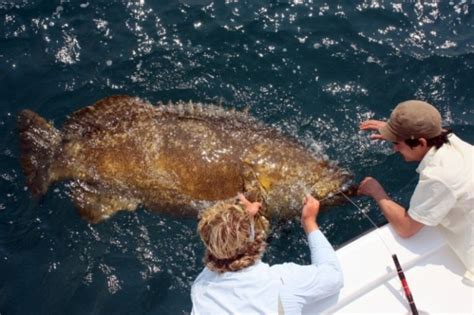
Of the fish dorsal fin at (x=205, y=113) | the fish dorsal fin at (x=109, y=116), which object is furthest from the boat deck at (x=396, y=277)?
the fish dorsal fin at (x=109, y=116)

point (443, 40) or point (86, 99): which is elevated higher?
point (443, 40)

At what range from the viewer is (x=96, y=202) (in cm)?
542

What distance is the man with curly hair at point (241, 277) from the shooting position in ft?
11.3

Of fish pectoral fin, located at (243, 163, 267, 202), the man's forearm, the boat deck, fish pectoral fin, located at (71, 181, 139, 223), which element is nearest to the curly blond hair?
the boat deck

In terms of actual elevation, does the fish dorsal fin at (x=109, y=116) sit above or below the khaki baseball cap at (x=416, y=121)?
below

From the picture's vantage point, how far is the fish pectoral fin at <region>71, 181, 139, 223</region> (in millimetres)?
5340

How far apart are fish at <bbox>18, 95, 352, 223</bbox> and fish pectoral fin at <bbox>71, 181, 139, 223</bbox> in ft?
0.04

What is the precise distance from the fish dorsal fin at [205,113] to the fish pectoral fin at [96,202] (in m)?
1.06

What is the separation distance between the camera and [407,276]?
4.12 metres

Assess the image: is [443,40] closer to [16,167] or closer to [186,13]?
[186,13]

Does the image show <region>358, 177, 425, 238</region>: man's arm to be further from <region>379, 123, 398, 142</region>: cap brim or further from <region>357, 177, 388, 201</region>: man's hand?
<region>379, 123, 398, 142</region>: cap brim

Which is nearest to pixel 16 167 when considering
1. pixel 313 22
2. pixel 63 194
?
pixel 63 194

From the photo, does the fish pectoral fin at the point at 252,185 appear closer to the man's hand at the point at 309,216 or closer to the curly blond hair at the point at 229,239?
the man's hand at the point at 309,216

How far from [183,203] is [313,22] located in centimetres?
330
